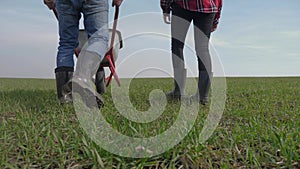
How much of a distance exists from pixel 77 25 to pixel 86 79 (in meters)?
0.71

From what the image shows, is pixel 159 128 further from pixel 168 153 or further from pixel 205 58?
pixel 205 58

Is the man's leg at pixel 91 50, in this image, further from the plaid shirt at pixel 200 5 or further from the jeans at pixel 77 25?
the plaid shirt at pixel 200 5

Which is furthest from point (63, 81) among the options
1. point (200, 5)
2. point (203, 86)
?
point (200, 5)

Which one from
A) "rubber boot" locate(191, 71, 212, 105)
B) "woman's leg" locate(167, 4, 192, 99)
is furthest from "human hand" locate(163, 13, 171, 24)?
"rubber boot" locate(191, 71, 212, 105)

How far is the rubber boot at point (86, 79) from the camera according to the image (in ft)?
9.12

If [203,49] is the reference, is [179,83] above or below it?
below

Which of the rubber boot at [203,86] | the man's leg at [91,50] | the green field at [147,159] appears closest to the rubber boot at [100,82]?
the man's leg at [91,50]

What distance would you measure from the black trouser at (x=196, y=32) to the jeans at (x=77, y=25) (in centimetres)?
75

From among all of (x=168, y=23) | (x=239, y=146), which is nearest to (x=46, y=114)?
(x=239, y=146)

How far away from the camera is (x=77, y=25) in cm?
327

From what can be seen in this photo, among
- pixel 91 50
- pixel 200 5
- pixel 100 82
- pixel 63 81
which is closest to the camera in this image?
pixel 91 50

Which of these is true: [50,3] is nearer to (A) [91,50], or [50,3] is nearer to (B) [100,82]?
(A) [91,50]

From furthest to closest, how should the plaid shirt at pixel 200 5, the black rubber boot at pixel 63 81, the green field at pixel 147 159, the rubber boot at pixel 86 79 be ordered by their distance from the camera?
the plaid shirt at pixel 200 5, the black rubber boot at pixel 63 81, the rubber boot at pixel 86 79, the green field at pixel 147 159

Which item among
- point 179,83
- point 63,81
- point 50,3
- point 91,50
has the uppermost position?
point 50,3
